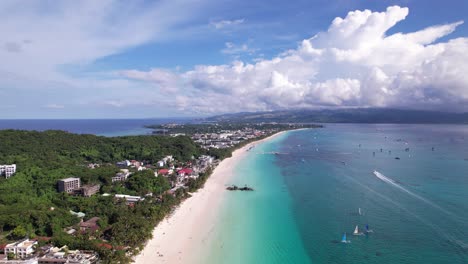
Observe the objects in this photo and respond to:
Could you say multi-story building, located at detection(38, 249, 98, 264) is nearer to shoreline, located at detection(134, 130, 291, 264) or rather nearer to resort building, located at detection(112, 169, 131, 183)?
shoreline, located at detection(134, 130, 291, 264)

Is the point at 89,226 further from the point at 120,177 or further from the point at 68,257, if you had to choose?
the point at 120,177

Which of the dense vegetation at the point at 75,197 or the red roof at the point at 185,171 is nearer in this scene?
the dense vegetation at the point at 75,197

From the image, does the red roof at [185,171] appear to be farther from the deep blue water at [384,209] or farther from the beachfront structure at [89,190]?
the deep blue water at [384,209]

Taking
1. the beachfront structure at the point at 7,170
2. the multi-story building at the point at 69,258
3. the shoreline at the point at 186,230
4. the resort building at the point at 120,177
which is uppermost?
the beachfront structure at the point at 7,170

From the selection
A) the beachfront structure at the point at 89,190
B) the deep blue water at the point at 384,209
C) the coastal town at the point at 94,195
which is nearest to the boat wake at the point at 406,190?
the deep blue water at the point at 384,209

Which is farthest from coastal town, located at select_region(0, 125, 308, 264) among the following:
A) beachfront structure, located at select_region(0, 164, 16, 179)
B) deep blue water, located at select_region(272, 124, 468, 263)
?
deep blue water, located at select_region(272, 124, 468, 263)

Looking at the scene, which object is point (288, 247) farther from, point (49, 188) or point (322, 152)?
point (322, 152)

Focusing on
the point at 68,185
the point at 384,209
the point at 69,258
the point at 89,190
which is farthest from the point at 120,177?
the point at 384,209
